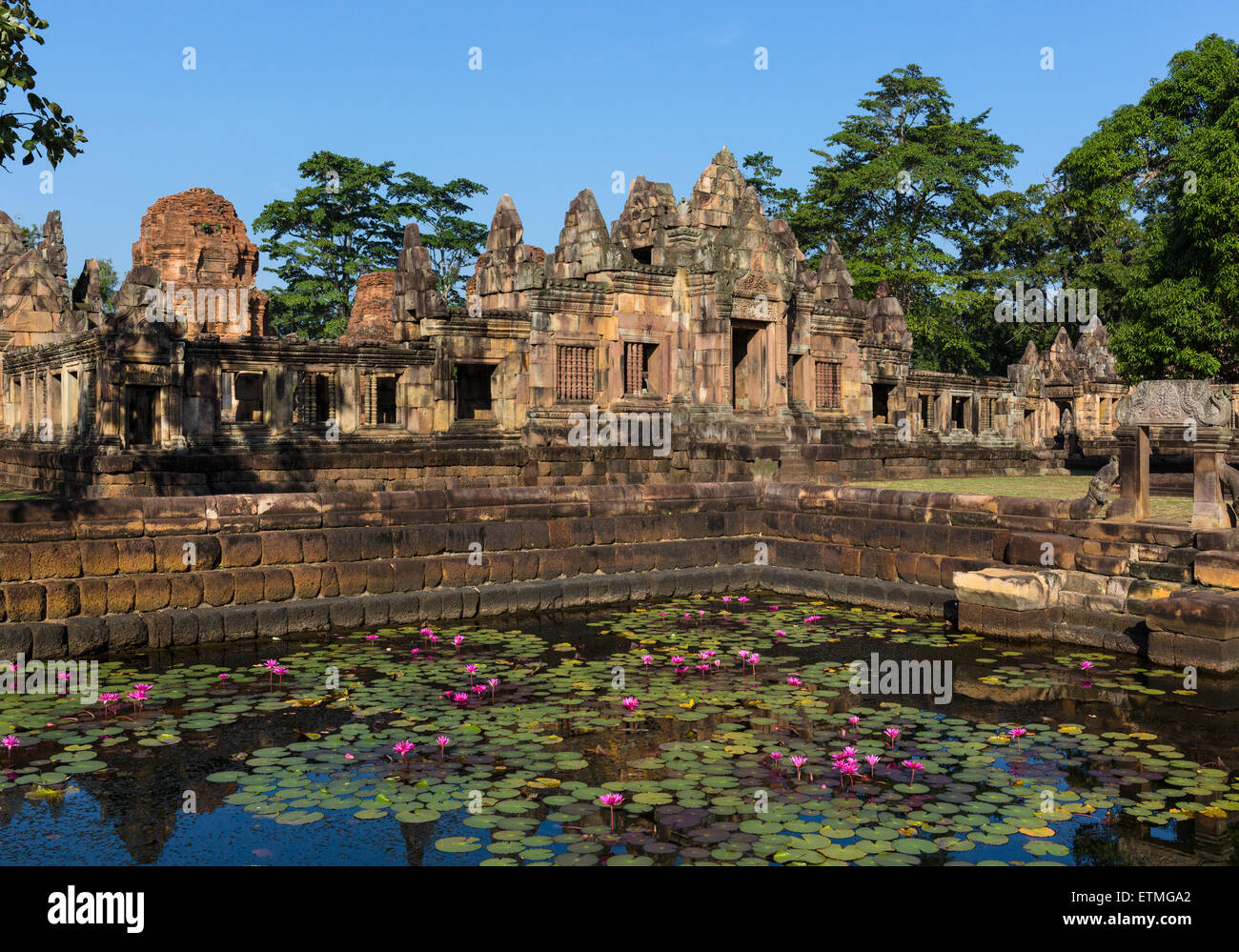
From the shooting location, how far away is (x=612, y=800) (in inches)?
200

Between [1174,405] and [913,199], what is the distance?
36.5 metres

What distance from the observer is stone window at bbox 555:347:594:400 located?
64.1 ft

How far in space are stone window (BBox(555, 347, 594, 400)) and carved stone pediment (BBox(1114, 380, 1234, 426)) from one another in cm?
1072

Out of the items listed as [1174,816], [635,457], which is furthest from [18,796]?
[635,457]

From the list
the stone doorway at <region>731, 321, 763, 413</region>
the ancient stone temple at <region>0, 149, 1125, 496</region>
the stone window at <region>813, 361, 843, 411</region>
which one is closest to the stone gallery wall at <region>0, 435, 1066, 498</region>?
the ancient stone temple at <region>0, 149, 1125, 496</region>

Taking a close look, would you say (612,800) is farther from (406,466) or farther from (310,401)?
(310,401)

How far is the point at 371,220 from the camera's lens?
149 feet

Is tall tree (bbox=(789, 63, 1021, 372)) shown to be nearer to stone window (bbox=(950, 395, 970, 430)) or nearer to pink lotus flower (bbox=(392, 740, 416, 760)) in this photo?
stone window (bbox=(950, 395, 970, 430))

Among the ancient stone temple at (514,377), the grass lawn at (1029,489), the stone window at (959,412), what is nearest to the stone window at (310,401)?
the ancient stone temple at (514,377)

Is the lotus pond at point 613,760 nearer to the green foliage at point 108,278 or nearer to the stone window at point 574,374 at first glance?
the stone window at point 574,374

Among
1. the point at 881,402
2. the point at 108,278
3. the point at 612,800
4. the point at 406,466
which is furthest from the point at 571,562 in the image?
the point at 108,278

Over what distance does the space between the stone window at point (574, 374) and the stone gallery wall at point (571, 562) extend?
21.7 feet

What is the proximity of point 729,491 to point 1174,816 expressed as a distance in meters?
8.54

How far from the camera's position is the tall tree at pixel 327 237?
43.2m
